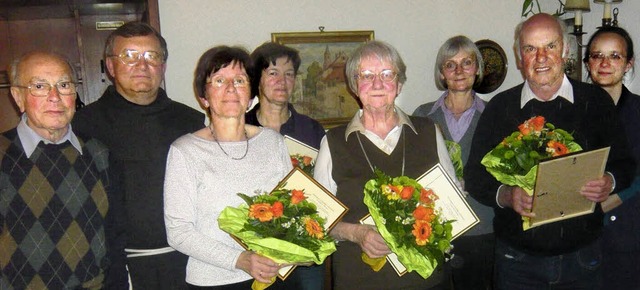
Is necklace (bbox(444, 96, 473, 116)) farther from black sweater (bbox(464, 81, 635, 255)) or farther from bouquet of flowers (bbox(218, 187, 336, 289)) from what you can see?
bouquet of flowers (bbox(218, 187, 336, 289))

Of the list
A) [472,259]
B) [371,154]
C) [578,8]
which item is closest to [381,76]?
[371,154]

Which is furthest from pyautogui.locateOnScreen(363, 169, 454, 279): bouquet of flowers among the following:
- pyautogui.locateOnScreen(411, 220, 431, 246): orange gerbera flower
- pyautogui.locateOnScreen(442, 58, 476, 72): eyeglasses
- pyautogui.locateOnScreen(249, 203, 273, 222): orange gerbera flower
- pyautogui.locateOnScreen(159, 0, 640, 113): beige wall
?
pyautogui.locateOnScreen(159, 0, 640, 113): beige wall

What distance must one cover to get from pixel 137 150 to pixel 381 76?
1055mm

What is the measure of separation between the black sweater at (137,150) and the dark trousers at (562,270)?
150 cm

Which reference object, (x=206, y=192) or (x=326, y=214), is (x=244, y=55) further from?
(x=326, y=214)

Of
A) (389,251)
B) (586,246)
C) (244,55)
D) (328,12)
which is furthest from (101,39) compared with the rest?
(586,246)

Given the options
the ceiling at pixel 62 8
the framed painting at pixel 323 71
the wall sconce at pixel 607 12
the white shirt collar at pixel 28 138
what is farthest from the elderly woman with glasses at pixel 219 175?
the wall sconce at pixel 607 12

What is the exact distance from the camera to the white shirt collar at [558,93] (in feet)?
7.40

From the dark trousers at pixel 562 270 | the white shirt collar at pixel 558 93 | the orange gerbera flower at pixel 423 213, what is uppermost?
the white shirt collar at pixel 558 93

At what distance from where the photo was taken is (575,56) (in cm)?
439

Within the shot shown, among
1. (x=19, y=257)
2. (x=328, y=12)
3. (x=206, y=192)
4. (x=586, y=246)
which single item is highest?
(x=328, y=12)

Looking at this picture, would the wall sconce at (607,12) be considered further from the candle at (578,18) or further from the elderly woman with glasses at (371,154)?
the elderly woman with glasses at (371,154)

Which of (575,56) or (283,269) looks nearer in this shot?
(283,269)

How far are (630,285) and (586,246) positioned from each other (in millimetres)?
673
